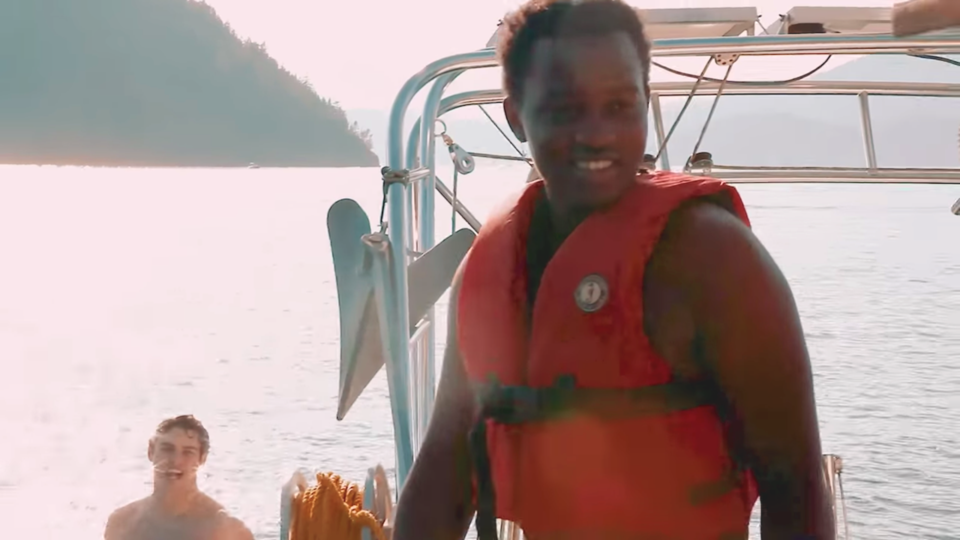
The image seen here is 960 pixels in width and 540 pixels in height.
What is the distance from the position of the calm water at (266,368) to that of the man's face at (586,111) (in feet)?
21.5

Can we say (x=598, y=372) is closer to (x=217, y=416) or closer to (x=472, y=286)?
(x=472, y=286)

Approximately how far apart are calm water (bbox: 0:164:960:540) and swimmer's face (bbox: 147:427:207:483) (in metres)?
2.65

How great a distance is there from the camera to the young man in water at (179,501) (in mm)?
5137

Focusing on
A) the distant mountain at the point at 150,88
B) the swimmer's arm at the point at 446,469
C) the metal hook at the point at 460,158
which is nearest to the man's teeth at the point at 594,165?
the swimmer's arm at the point at 446,469

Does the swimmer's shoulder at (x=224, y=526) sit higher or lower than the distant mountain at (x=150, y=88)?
lower

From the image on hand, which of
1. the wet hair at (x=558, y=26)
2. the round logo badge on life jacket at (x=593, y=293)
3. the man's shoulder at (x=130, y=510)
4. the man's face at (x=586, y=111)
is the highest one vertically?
the wet hair at (x=558, y=26)

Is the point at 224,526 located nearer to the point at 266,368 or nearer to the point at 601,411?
the point at 601,411

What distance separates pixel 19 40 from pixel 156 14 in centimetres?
1346

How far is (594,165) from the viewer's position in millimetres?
1586

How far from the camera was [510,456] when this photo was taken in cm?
167

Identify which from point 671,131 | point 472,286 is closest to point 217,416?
point 671,131

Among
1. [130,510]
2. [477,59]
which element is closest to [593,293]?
[477,59]

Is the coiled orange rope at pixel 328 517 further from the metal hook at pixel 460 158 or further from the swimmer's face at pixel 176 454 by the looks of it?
the swimmer's face at pixel 176 454

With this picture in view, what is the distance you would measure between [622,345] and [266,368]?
15.8 m
